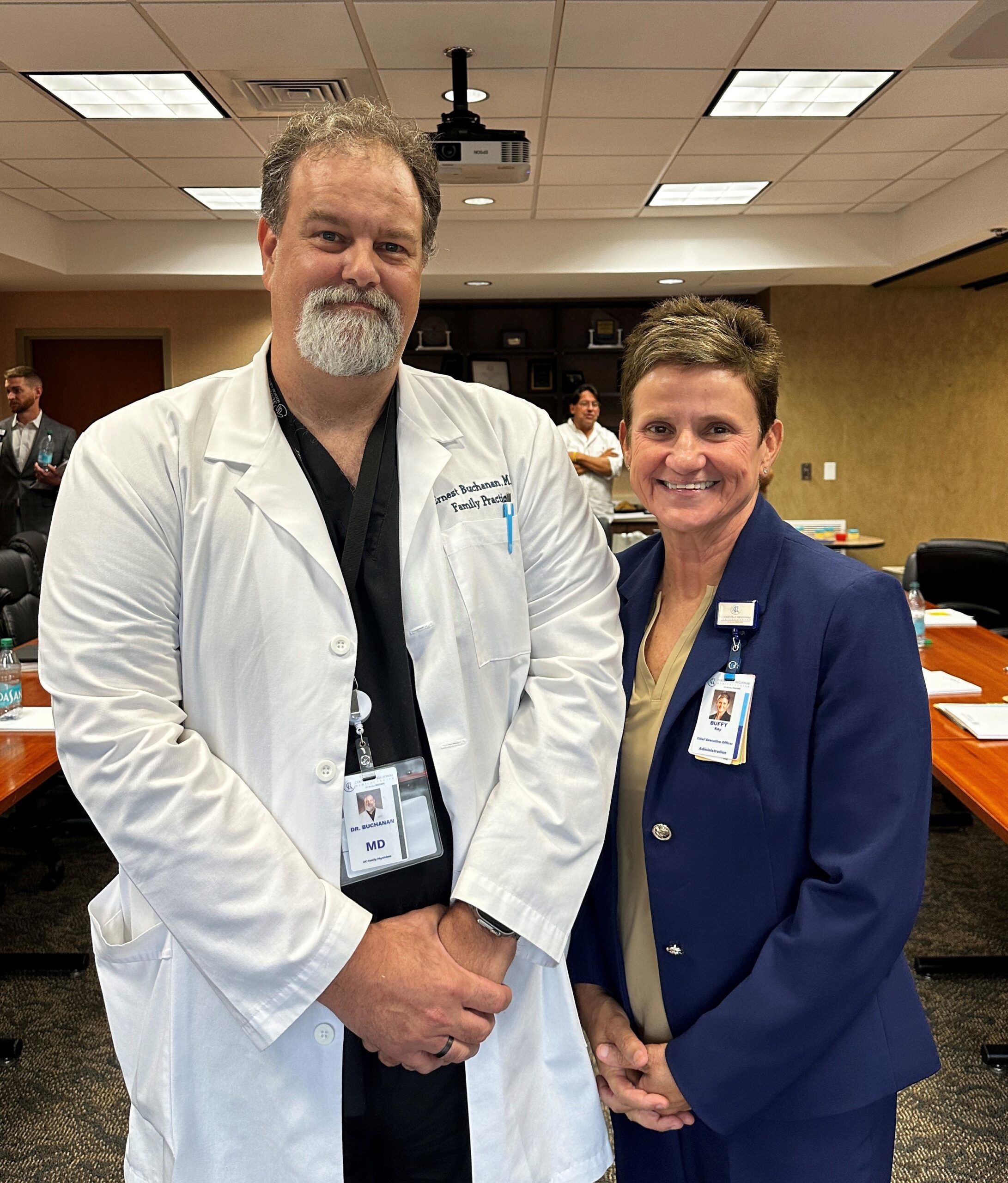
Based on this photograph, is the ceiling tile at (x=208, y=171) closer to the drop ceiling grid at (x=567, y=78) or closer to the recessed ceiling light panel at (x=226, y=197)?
the drop ceiling grid at (x=567, y=78)

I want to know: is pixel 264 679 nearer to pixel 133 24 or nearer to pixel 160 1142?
pixel 160 1142

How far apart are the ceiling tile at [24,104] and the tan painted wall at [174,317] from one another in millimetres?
4033

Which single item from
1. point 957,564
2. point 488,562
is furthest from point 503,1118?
point 957,564

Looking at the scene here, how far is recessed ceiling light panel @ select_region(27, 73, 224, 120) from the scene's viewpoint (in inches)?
183

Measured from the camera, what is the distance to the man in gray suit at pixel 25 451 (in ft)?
22.8

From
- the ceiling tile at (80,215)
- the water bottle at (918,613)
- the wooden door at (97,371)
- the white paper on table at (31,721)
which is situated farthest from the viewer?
the wooden door at (97,371)

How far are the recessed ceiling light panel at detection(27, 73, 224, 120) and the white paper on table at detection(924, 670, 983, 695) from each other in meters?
4.12

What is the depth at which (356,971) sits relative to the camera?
47.9 inches

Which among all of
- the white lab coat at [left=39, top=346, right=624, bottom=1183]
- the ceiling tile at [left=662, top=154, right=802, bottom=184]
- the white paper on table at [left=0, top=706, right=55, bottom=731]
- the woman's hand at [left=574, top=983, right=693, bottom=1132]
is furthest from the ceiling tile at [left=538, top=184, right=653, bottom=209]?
the woman's hand at [left=574, top=983, right=693, bottom=1132]

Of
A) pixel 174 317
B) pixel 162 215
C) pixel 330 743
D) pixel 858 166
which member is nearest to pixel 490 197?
pixel 858 166

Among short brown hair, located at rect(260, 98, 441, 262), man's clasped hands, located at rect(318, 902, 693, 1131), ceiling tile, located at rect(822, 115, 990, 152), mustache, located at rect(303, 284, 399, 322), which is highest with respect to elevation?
ceiling tile, located at rect(822, 115, 990, 152)

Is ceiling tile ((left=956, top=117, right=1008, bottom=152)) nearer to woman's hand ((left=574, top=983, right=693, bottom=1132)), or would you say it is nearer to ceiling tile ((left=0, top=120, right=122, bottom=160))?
ceiling tile ((left=0, top=120, right=122, bottom=160))

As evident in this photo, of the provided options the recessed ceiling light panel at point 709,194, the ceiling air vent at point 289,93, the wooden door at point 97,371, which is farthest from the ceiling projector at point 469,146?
the wooden door at point 97,371

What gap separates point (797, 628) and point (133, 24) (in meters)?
4.02
